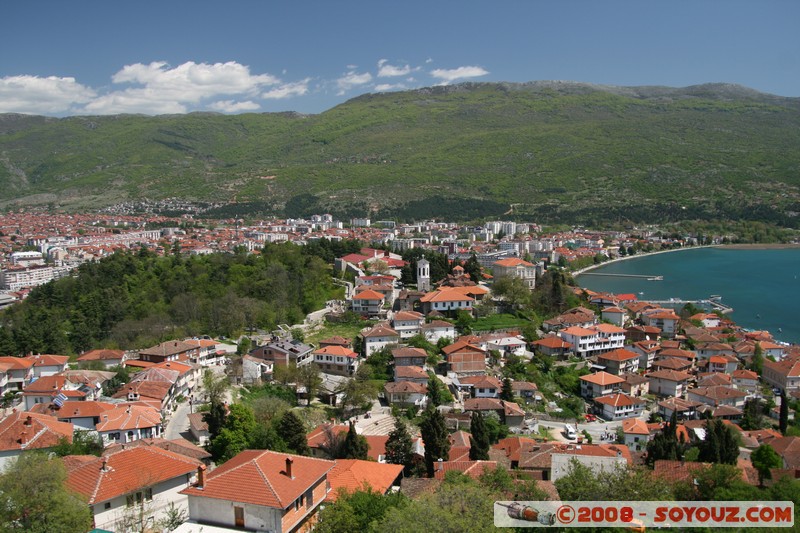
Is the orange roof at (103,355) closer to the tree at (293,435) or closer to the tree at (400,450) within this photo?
the tree at (293,435)

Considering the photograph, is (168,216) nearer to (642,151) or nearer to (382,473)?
(642,151)

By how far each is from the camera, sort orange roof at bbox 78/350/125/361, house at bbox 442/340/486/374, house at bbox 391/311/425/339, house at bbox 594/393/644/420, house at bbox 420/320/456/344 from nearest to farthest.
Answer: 1. house at bbox 594/393/644/420
2. orange roof at bbox 78/350/125/361
3. house at bbox 442/340/486/374
4. house at bbox 391/311/425/339
5. house at bbox 420/320/456/344

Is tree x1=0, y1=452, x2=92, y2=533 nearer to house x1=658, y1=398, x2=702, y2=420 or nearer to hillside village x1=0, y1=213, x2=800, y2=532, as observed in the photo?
hillside village x1=0, y1=213, x2=800, y2=532


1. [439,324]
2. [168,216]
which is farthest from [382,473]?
[168,216]

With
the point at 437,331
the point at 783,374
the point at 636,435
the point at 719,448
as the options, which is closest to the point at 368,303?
the point at 437,331

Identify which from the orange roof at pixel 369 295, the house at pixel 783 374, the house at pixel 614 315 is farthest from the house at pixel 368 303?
the house at pixel 783 374

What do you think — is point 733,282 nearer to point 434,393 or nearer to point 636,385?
point 636,385

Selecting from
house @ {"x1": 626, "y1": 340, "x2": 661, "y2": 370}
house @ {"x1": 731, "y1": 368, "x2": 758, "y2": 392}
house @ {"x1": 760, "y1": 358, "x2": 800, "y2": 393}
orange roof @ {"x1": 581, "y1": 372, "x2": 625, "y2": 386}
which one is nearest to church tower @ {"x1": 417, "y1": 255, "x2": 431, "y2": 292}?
house @ {"x1": 626, "y1": 340, "x2": 661, "y2": 370}
